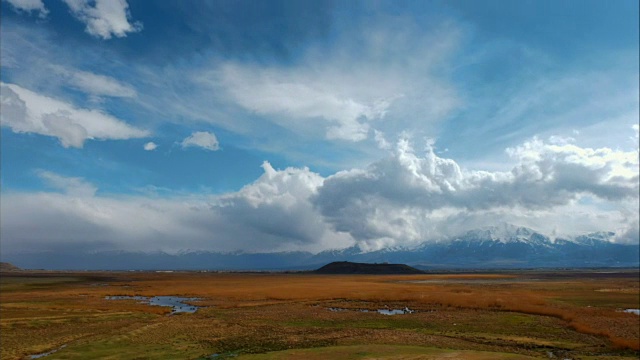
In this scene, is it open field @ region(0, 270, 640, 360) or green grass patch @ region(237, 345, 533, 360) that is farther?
open field @ region(0, 270, 640, 360)

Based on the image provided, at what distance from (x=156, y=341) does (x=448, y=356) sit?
87.1ft

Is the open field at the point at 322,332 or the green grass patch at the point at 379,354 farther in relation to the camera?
the open field at the point at 322,332

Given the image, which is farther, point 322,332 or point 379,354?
point 322,332

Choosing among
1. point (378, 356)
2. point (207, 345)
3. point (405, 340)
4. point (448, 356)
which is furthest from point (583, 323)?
point (207, 345)

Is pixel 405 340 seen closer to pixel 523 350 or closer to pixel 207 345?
pixel 523 350

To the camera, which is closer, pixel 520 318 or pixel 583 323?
pixel 583 323

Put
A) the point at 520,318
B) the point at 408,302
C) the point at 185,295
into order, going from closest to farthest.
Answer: the point at 520,318 → the point at 408,302 → the point at 185,295

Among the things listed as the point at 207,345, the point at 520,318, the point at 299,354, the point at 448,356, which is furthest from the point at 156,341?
the point at 520,318

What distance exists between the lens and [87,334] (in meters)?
43.6

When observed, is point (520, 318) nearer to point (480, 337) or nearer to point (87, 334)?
point (480, 337)

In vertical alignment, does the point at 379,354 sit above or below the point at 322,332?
above

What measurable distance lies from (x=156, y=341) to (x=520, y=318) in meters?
44.8

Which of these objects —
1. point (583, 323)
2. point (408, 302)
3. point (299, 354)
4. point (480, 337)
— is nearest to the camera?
point (299, 354)

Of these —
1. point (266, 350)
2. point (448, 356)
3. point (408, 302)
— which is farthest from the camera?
point (408, 302)
